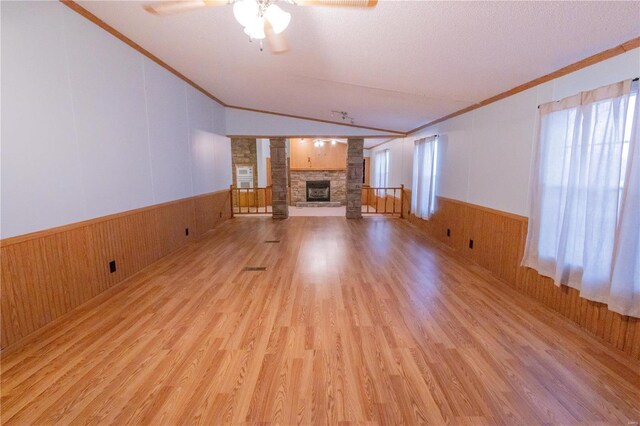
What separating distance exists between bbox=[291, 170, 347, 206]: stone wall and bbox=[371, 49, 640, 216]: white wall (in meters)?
6.16

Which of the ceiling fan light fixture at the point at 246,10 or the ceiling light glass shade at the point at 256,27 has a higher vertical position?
the ceiling fan light fixture at the point at 246,10

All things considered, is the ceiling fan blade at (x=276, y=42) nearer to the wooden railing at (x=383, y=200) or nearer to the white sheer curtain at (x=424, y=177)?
the white sheer curtain at (x=424, y=177)

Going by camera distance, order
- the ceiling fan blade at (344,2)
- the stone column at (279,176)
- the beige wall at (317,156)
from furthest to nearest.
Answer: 1. the beige wall at (317,156)
2. the stone column at (279,176)
3. the ceiling fan blade at (344,2)

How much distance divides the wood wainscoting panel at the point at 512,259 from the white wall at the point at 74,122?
424 cm

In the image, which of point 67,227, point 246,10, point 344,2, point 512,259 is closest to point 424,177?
point 512,259

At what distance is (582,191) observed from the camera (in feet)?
7.41

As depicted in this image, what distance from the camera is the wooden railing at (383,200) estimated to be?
8.12 m

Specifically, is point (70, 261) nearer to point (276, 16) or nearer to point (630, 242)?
point (276, 16)

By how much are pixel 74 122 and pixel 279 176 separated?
5.07m

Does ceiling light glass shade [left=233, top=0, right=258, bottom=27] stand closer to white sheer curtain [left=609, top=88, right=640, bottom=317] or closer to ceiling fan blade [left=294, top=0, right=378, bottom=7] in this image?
ceiling fan blade [left=294, top=0, right=378, bottom=7]

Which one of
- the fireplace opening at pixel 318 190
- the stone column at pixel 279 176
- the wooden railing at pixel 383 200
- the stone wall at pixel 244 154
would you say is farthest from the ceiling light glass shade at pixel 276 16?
the fireplace opening at pixel 318 190

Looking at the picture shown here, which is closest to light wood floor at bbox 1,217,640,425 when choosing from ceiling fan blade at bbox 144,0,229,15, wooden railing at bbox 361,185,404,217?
ceiling fan blade at bbox 144,0,229,15

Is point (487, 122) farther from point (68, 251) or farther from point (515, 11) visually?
point (68, 251)

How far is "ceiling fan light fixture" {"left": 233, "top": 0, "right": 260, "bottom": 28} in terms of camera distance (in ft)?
5.52
